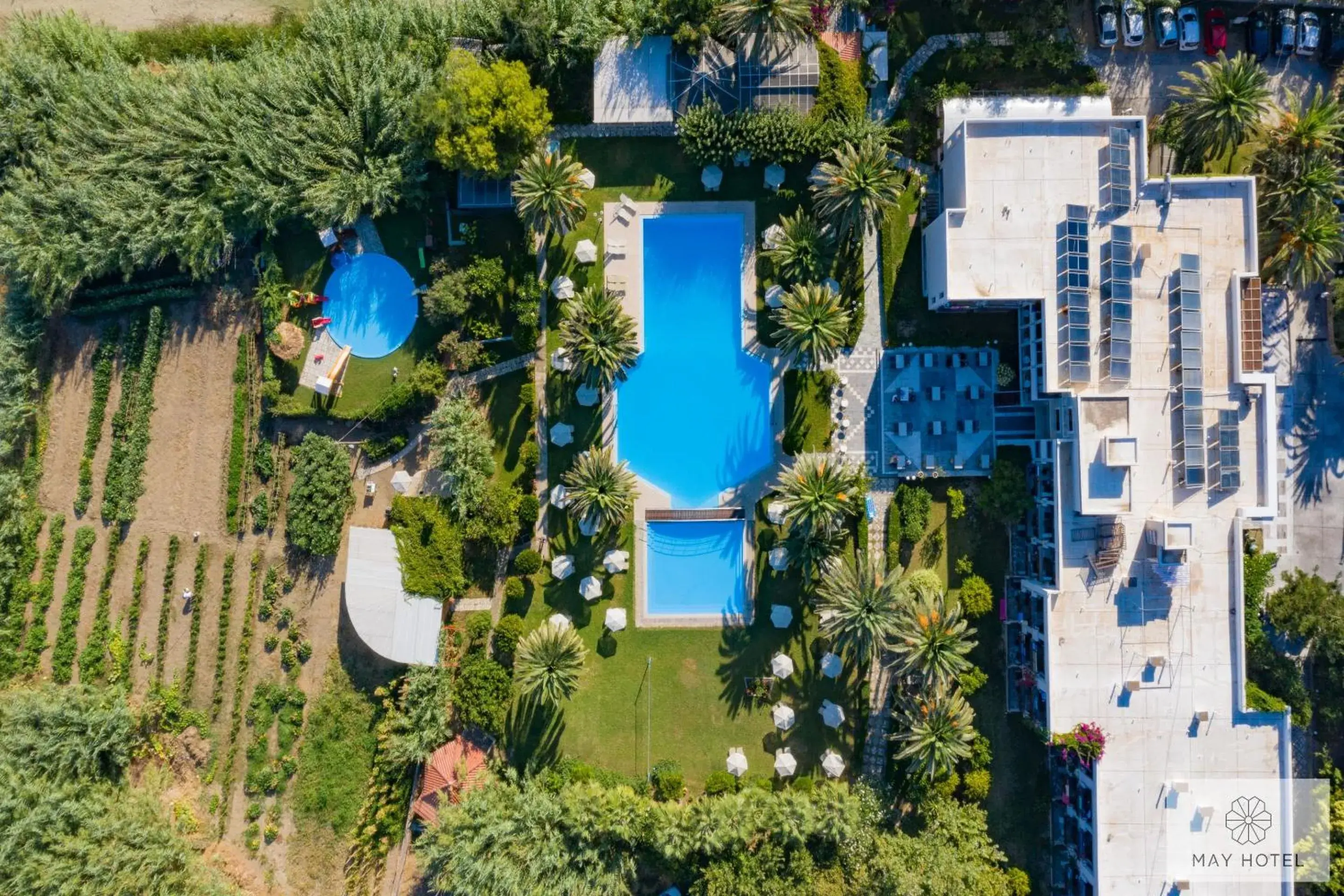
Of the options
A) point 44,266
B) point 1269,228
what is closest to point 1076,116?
point 1269,228

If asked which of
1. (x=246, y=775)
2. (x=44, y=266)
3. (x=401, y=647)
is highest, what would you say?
(x=44, y=266)

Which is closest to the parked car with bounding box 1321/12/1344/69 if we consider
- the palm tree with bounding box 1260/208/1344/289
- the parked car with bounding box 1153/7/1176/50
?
the parked car with bounding box 1153/7/1176/50

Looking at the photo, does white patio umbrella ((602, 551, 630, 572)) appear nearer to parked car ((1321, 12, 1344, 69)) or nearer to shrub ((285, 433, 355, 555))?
shrub ((285, 433, 355, 555))

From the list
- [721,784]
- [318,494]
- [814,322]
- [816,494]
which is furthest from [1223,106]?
[318,494]

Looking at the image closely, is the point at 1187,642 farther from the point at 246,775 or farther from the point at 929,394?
the point at 246,775

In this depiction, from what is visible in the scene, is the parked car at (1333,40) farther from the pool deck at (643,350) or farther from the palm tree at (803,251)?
the pool deck at (643,350)

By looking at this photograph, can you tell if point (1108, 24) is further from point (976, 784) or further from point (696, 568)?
point (976, 784)

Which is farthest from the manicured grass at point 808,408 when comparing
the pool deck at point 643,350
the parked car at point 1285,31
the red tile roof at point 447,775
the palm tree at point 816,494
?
the parked car at point 1285,31
